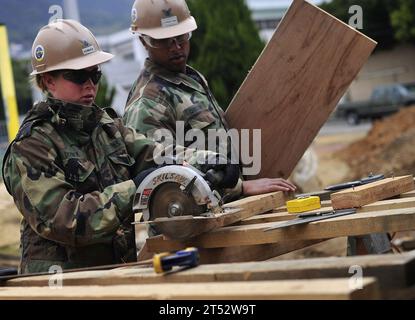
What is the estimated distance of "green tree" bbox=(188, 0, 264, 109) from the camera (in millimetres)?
20156

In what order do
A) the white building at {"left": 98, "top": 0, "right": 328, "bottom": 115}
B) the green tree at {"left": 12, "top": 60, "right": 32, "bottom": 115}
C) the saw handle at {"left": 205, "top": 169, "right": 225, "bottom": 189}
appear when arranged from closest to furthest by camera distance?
the saw handle at {"left": 205, "top": 169, "right": 225, "bottom": 189} → the white building at {"left": 98, "top": 0, "right": 328, "bottom": 115} → the green tree at {"left": 12, "top": 60, "right": 32, "bottom": 115}

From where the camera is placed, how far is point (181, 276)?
2.53m

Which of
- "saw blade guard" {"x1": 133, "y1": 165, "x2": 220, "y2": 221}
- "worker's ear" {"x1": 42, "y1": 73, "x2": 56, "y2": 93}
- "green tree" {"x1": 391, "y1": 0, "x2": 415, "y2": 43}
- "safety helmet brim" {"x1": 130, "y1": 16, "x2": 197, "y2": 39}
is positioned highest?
"green tree" {"x1": 391, "y1": 0, "x2": 415, "y2": 43}

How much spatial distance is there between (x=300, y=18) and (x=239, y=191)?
103cm

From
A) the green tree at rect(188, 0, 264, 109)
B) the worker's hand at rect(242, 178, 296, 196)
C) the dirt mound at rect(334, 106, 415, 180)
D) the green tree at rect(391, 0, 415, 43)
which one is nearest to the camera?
the worker's hand at rect(242, 178, 296, 196)

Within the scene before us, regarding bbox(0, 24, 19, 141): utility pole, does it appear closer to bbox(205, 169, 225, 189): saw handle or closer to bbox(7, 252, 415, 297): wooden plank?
bbox(205, 169, 225, 189): saw handle

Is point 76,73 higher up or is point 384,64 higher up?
point 384,64

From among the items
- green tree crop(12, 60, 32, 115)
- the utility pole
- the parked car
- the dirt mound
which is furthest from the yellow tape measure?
green tree crop(12, 60, 32, 115)

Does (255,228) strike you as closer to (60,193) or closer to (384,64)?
(60,193)

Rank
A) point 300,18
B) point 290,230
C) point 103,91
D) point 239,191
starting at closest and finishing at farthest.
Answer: point 290,230, point 239,191, point 300,18, point 103,91

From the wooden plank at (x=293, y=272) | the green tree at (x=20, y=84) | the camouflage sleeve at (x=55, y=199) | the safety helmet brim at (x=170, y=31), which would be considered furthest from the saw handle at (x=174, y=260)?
the green tree at (x=20, y=84)

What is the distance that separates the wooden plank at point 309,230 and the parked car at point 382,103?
32.4m

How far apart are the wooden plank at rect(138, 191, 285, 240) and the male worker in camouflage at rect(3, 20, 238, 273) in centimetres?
15
